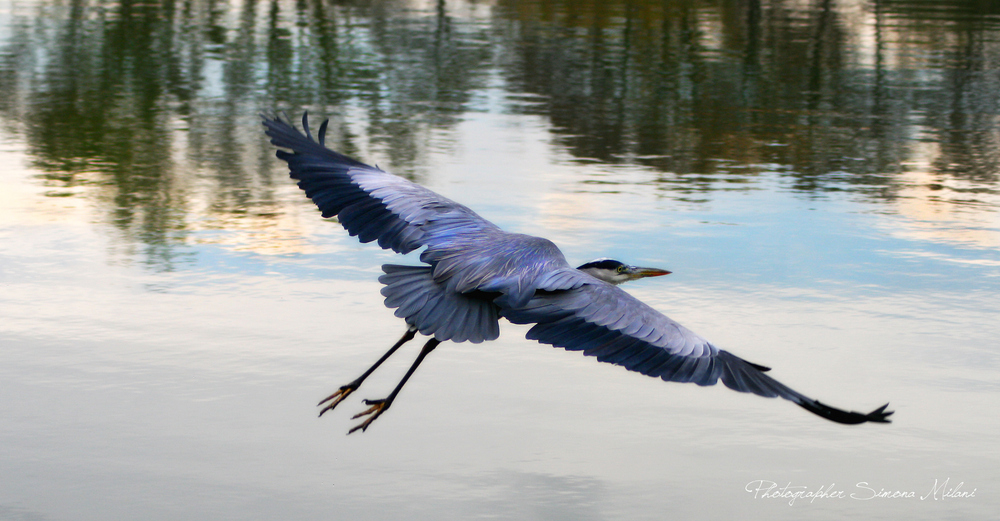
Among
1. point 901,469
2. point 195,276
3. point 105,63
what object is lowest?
point 901,469

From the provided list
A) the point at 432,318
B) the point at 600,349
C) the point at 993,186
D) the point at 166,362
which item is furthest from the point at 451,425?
the point at 993,186

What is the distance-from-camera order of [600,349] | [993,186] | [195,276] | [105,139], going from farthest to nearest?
[105,139] < [993,186] < [195,276] < [600,349]

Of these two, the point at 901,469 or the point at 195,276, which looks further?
the point at 195,276

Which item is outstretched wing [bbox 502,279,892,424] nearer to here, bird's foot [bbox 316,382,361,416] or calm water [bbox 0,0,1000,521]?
calm water [bbox 0,0,1000,521]

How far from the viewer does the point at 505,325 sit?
→ 6.25 m

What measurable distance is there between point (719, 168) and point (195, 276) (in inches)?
196

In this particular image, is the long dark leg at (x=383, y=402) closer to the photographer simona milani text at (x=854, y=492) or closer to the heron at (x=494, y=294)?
the heron at (x=494, y=294)

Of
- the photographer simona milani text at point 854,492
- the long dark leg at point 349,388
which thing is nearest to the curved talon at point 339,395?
the long dark leg at point 349,388

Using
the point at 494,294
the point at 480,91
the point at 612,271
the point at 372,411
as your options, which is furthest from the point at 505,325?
the point at 480,91

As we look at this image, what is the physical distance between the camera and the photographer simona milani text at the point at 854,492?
4453 millimetres

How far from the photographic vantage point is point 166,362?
5520 mm

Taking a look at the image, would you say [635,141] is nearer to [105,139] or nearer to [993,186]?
[993,186]

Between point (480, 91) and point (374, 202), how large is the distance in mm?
8602

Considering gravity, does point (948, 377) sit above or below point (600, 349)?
below
